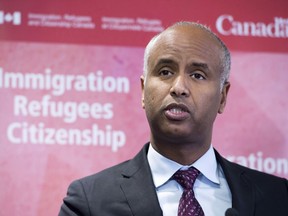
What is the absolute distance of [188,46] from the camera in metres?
2.33

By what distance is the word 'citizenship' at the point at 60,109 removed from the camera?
11.0 feet

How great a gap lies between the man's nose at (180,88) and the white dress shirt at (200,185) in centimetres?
30

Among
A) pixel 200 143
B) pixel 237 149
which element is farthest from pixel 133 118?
pixel 200 143

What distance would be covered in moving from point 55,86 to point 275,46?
4.53ft

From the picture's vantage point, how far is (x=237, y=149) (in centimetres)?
354

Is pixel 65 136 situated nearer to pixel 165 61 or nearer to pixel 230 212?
pixel 165 61

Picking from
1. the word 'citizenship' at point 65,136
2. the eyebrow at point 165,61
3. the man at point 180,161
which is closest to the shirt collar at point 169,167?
the man at point 180,161

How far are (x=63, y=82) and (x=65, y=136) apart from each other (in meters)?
0.31

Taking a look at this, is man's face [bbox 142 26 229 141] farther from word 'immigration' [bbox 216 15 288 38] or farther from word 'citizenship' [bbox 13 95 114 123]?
word 'immigration' [bbox 216 15 288 38]

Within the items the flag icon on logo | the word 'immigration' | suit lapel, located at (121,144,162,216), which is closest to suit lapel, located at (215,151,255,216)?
suit lapel, located at (121,144,162,216)

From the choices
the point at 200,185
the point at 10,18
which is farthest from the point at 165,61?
the point at 10,18

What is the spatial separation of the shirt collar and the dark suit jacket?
36mm

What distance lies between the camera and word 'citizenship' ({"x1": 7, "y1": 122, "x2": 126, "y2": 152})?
130 inches

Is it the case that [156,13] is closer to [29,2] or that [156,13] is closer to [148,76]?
[29,2]
